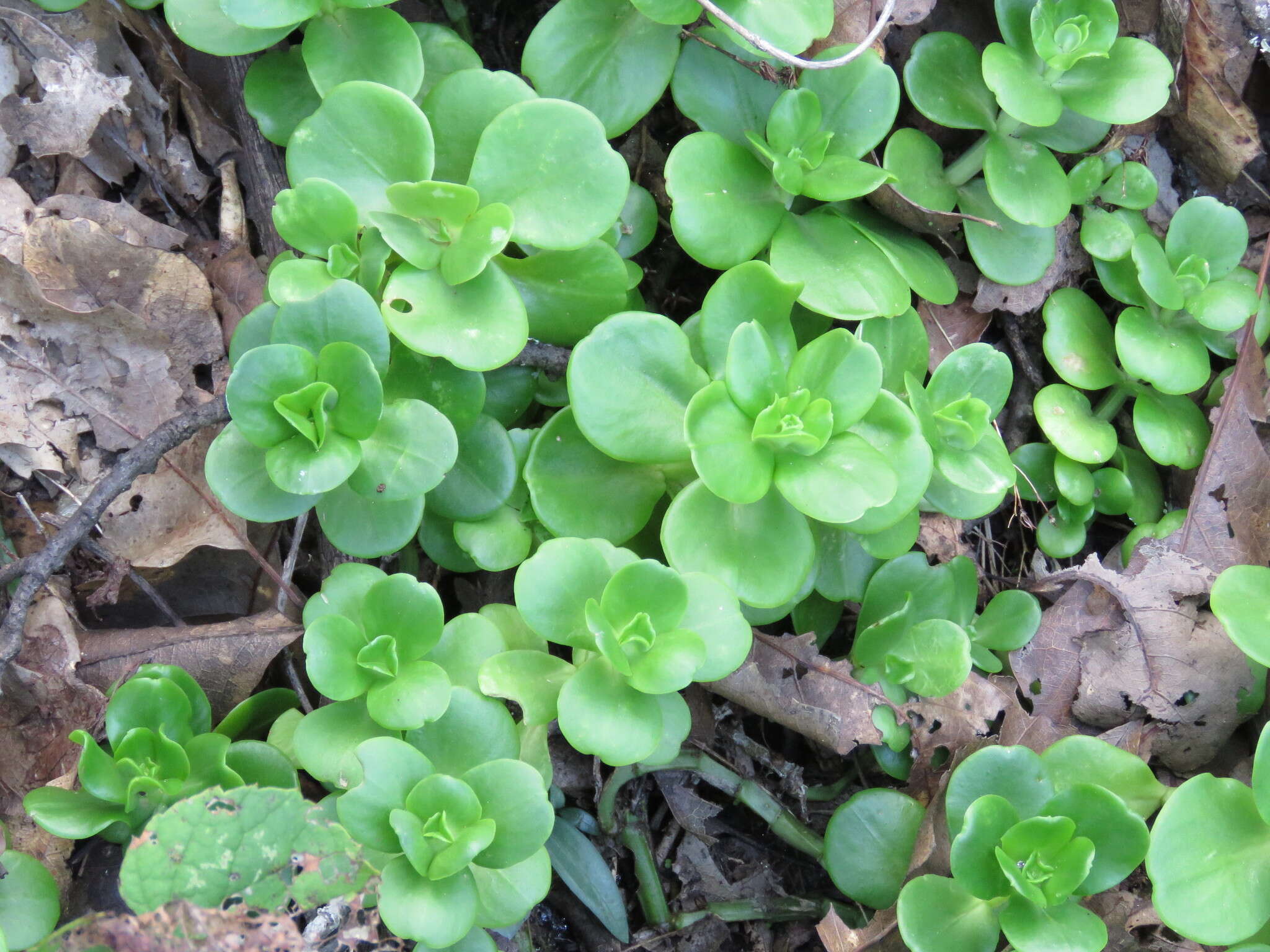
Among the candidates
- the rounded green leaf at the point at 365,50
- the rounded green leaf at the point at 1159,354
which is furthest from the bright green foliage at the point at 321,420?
the rounded green leaf at the point at 1159,354

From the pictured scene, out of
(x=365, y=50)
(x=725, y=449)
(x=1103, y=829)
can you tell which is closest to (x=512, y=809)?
(x=725, y=449)

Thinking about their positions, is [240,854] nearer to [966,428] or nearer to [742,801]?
[742,801]

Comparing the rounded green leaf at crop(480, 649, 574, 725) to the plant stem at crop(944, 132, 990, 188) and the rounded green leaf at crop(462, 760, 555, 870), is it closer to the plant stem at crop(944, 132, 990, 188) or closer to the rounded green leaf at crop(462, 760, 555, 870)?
the rounded green leaf at crop(462, 760, 555, 870)

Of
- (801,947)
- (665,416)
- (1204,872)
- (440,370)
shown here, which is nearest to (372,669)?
(440,370)

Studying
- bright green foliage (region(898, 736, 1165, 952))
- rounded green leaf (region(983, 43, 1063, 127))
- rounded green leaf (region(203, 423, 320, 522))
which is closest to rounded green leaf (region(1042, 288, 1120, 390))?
rounded green leaf (region(983, 43, 1063, 127))

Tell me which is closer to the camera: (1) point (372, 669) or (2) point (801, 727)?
(1) point (372, 669)

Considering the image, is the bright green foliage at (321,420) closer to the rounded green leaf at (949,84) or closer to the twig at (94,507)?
the twig at (94,507)

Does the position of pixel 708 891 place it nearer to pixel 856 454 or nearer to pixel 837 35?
pixel 856 454
